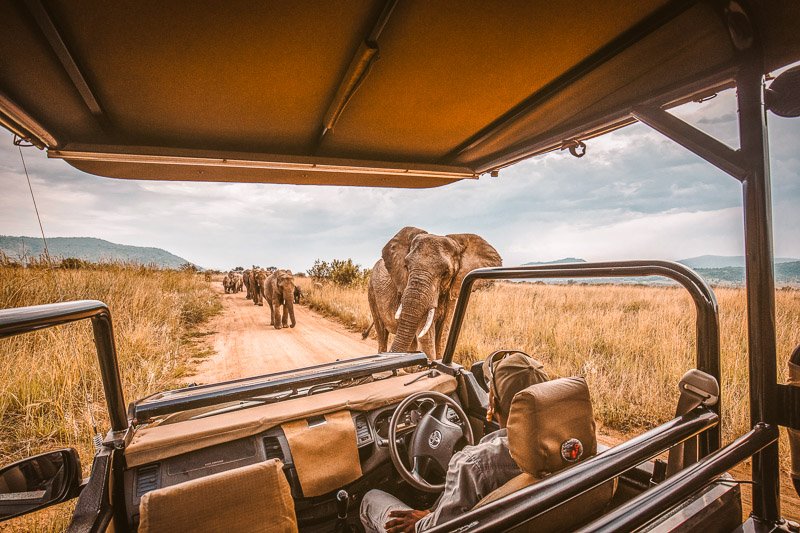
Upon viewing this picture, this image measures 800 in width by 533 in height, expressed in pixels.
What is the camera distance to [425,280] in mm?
6230

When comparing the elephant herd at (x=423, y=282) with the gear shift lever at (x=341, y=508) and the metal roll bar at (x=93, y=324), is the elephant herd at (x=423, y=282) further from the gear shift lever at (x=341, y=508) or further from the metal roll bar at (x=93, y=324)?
the metal roll bar at (x=93, y=324)

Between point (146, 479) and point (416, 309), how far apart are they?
4.52m

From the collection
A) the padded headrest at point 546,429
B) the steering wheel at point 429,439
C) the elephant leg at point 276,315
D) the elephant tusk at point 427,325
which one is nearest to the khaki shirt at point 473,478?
the padded headrest at point 546,429

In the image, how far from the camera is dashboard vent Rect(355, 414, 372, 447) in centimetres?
245

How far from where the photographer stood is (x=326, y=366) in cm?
305

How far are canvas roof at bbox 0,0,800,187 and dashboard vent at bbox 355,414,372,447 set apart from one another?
2.09m

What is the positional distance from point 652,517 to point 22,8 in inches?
110

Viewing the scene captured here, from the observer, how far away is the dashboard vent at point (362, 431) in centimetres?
245

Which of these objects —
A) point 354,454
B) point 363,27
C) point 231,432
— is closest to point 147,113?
point 363,27

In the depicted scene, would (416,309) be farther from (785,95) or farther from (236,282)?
(236,282)

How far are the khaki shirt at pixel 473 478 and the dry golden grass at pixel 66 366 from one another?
A: 2.94 meters

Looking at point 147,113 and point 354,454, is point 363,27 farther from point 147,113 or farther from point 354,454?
point 354,454

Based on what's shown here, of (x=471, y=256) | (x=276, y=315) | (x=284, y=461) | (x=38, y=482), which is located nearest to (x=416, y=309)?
(x=471, y=256)

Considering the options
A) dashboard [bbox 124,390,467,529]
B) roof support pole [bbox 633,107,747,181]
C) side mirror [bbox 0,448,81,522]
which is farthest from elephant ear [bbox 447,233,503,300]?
side mirror [bbox 0,448,81,522]
